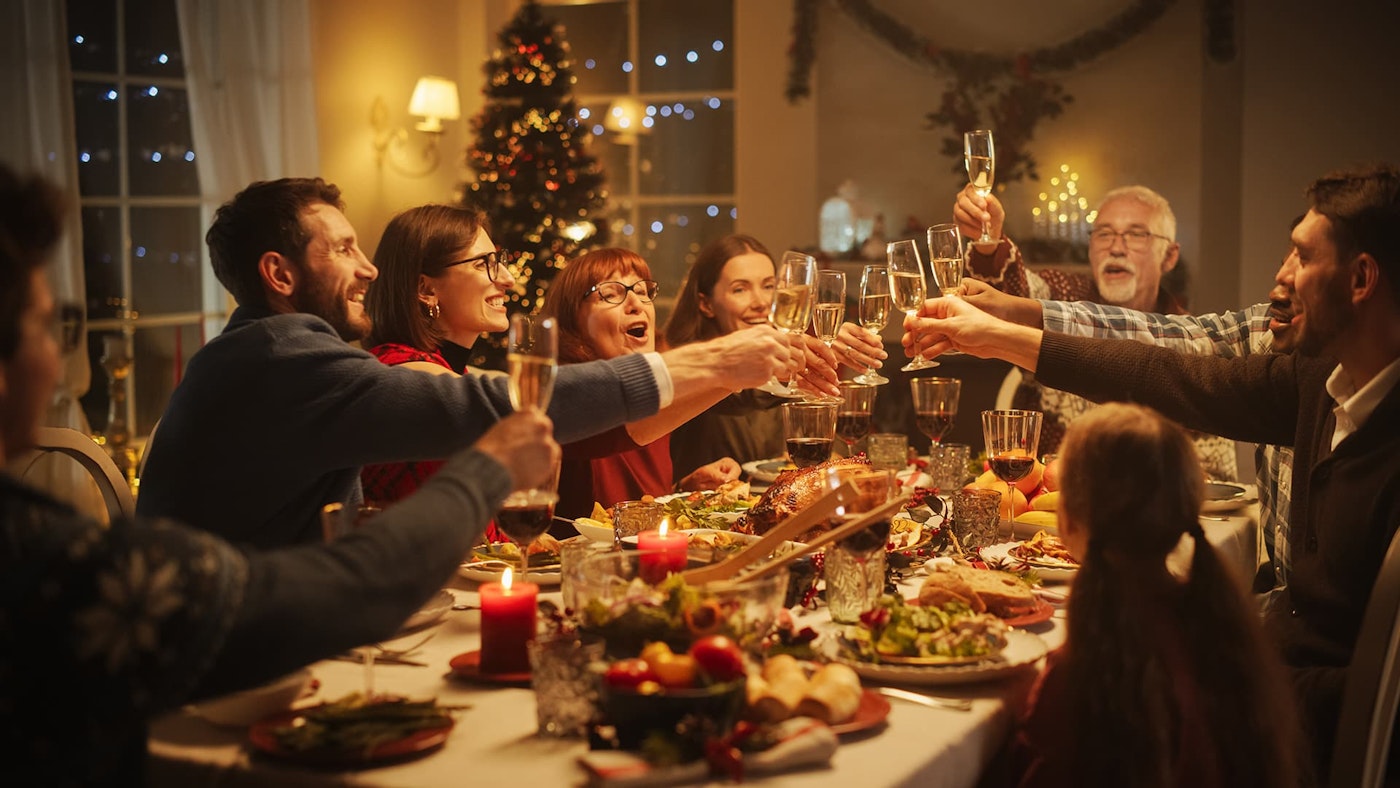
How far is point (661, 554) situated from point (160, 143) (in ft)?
13.9

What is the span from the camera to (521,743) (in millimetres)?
1352

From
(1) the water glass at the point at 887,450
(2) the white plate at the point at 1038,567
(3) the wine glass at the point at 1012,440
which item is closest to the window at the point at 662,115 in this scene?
(1) the water glass at the point at 887,450

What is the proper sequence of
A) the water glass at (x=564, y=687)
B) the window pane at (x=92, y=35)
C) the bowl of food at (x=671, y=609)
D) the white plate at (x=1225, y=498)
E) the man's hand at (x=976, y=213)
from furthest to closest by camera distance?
1. the window pane at (x=92, y=35)
2. the white plate at (x=1225, y=498)
3. the man's hand at (x=976, y=213)
4. the bowl of food at (x=671, y=609)
5. the water glass at (x=564, y=687)

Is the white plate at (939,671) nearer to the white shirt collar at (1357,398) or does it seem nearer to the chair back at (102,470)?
the white shirt collar at (1357,398)

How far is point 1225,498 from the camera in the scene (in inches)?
117

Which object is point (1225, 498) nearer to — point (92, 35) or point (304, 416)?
point (304, 416)

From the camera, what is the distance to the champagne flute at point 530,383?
1.47 meters

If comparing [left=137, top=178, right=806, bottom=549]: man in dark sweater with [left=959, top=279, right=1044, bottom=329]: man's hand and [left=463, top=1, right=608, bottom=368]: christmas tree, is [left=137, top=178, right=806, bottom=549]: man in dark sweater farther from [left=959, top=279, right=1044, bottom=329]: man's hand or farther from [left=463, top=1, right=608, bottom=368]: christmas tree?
[left=463, top=1, right=608, bottom=368]: christmas tree

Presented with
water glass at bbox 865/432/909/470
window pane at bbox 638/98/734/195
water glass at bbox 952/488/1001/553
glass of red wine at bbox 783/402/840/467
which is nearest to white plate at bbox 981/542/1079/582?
water glass at bbox 952/488/1001/553

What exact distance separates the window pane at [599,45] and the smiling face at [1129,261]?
305 centimetres

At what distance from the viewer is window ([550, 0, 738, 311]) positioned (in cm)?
705

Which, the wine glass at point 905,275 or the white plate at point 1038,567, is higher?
the wine glass at point 905,275

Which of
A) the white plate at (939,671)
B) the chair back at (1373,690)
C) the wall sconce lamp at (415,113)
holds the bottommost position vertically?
the chair back at (1373,690)

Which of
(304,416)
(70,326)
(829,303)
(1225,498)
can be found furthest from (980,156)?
(70,326)
